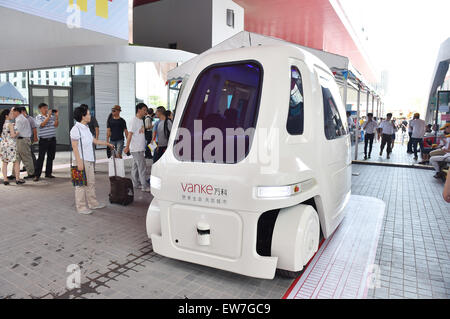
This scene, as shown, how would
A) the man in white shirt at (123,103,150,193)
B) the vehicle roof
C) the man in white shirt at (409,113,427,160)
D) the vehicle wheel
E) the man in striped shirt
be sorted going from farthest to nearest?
the man in white shirt at (409,113,427,160)
the man in striped shirt
the man in white shirt at (123,103,150,193)
the vehicle roof
the vehicle wheel

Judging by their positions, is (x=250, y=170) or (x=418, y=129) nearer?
(x=250, y=170)

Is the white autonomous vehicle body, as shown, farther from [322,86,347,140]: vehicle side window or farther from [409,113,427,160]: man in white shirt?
[409,113,427,160]: man in white shirt

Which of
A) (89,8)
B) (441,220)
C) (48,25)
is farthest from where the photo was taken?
(48,25)

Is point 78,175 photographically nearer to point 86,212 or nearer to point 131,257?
point 86,212

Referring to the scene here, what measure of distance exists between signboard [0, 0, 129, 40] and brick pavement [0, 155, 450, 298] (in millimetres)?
6231

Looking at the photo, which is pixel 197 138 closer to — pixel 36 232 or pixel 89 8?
pixel 36 232

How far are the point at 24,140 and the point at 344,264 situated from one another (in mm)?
7240

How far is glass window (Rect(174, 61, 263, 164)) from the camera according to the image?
2.90 metres

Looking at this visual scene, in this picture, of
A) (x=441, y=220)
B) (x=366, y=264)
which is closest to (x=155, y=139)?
(x=366, y=264)

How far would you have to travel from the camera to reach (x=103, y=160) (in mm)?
10984

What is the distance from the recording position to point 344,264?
3.35 metres

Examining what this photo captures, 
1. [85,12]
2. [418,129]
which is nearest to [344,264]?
[85,12]

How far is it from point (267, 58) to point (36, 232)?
3.68 meters

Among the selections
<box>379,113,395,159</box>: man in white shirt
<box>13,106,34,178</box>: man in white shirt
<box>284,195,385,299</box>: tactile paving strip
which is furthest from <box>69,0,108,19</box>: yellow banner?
<box>379,113,395,159</box>: man in white shirt
